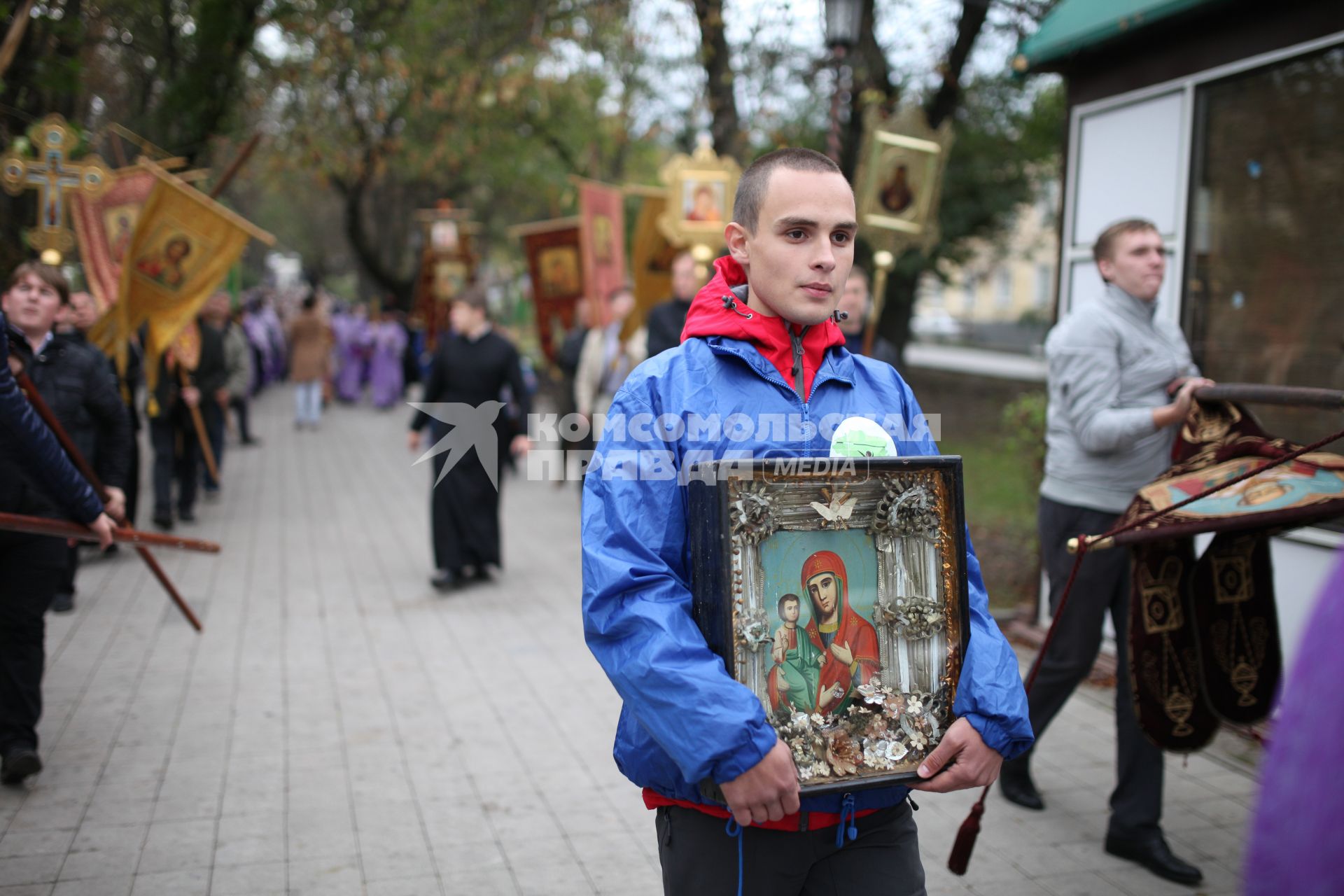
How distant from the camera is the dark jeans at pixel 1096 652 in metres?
3.91

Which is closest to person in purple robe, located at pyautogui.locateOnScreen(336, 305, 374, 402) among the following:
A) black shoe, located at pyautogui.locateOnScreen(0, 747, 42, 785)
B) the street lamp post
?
the street lamp post

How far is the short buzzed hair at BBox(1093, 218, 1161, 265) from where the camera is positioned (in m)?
3.98

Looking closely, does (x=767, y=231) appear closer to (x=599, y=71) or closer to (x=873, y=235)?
(x=873, y=235)

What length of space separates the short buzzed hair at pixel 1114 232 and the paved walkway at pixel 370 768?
7.03ft

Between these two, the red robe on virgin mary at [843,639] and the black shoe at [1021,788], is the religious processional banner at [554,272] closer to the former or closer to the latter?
the black shoe at [1021,788]

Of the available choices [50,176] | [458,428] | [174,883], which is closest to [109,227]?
[50,176]

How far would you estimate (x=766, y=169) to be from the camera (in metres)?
2.11

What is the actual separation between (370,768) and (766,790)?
335 centimetres

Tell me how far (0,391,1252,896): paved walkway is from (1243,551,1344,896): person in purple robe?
9.68 feet

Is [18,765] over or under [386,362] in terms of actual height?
under

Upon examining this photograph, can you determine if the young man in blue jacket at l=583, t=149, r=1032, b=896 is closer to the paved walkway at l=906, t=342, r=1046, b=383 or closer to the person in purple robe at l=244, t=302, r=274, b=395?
the person in purple robe at l=244, t=302, r=274, b=395

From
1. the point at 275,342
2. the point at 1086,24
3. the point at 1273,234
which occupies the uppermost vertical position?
the point at 1086,24

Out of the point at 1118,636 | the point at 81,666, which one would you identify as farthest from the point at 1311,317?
the point at 81,666

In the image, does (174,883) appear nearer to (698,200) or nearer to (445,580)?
(445,580)
